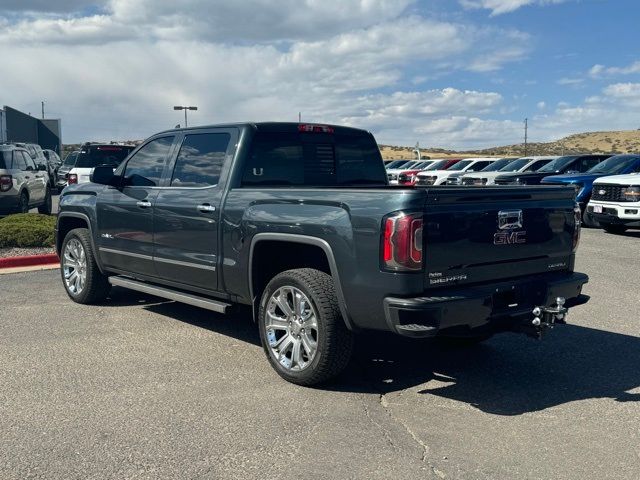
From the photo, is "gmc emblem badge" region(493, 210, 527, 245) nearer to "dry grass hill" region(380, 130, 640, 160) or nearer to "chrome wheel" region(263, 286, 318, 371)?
"chrome wheel" region(263, 286, 318, 371)

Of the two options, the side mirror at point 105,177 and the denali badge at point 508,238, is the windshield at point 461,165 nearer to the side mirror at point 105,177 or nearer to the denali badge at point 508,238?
the side mirror at point 105,177

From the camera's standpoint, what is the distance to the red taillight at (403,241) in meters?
4.27

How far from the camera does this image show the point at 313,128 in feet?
20.4

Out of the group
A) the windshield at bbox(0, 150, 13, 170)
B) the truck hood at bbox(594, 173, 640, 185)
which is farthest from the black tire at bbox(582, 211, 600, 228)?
the windshield at bbox(0, 150, 13, 170)

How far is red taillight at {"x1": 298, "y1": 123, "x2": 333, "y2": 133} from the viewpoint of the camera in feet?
20.2

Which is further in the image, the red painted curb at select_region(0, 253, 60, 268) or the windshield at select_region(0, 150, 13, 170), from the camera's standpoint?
A: the windshield at select_region(0, 150, 13, 170)

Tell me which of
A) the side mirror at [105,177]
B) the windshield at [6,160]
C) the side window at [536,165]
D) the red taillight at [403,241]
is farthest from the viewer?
the side window at [536,165]

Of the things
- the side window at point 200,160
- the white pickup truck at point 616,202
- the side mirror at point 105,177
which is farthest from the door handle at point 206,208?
the white pickup truck at point 616,202

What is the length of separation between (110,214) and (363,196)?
352 cm

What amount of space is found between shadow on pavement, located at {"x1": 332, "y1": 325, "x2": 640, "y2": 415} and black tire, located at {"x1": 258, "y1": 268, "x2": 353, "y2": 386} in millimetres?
251

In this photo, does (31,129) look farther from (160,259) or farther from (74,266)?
(160,259)

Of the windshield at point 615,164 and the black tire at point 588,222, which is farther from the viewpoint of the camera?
the windshield at point 615,164

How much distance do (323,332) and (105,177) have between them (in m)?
3.24

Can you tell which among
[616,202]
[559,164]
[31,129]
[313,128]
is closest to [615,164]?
[559,164]
